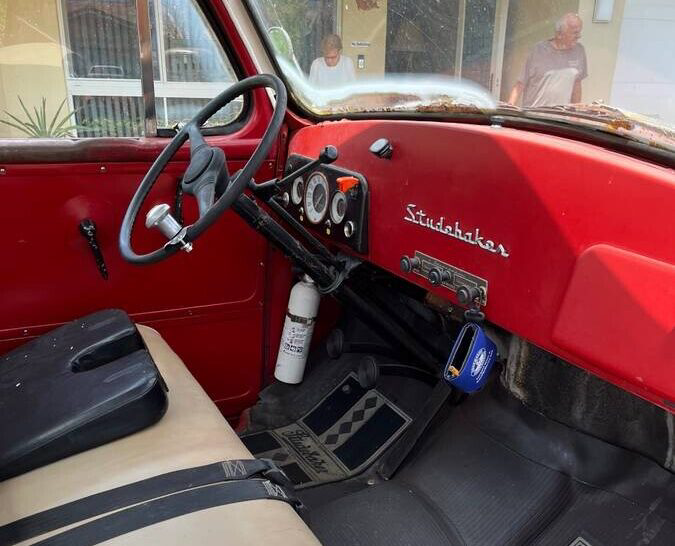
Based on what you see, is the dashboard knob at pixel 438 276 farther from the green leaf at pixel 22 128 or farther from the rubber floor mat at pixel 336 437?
the green leaf at pixel 22 128

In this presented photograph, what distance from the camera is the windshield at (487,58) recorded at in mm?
1086

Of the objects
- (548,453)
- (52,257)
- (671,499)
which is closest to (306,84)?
(52,257)

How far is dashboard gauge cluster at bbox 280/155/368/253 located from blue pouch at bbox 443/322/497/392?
374 mm

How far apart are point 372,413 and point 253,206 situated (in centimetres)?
89

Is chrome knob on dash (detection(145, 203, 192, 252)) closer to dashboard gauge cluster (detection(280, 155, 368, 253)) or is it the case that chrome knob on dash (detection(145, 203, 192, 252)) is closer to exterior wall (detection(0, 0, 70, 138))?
dashboard gauge cluster (detection(280, 155, 368, 253))

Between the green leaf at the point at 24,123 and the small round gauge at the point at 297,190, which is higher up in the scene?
the green leaf at the point at 24,123

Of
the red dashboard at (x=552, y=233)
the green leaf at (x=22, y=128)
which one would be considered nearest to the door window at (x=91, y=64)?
the green leaf at (x=22, y=128)

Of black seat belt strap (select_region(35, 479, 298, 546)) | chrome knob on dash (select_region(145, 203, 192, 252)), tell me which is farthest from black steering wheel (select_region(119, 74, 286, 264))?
black seat belt strap (select_region(35, 479, 298, 546))

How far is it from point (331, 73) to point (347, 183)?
0.51 meters

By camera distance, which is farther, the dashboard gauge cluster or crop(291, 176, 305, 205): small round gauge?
crop(291, 176, 305, 205): small round gauge

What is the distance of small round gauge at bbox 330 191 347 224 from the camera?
165 cm

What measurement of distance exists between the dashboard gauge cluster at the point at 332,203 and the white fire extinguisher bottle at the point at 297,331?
0.24m

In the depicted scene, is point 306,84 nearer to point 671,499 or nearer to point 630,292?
point 630,292

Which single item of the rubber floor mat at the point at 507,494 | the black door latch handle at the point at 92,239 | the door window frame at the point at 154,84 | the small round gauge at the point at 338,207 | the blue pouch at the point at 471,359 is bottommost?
the rubber floor mat at the point at 507,494
